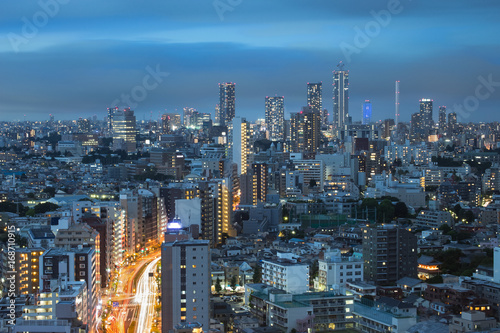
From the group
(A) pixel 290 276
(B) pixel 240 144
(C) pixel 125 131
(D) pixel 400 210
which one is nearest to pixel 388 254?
(A) pixel 290 276

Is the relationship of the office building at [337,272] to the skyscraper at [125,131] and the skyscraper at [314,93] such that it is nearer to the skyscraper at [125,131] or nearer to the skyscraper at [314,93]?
the skyscraper at [125,131]

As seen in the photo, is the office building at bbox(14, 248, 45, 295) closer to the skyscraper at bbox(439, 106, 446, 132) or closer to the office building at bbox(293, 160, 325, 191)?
the office building at bbox(293, 160, 325, 191)

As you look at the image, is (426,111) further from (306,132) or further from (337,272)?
(337,272)

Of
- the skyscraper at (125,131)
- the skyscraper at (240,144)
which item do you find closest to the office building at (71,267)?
the skyscraper at (240,144)

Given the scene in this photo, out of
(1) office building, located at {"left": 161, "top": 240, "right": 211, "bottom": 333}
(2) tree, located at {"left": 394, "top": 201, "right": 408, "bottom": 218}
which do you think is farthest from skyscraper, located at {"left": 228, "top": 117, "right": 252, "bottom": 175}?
(1) office building, located at {"left": 161, "top": 240, "right": 211, "bottom": 333}

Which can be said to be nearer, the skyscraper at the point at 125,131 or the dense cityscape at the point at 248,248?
the dense cityscape at the point at 248,248

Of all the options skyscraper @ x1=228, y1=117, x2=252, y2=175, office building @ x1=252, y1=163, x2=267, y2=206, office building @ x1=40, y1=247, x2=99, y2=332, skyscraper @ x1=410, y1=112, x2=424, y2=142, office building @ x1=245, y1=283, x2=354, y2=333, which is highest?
skyscraper @ x1=410, y1=112, x2=424, y2=142
